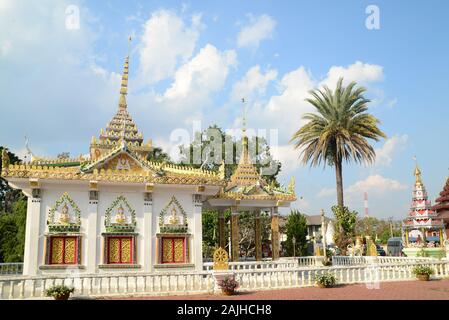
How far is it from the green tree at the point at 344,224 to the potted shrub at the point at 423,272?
31.0ft

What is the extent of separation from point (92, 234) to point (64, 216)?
5.25 ft

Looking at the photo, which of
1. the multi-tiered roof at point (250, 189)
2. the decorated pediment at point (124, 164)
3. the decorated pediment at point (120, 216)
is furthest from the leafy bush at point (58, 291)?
the multi-tiered roof at point (250, 189)

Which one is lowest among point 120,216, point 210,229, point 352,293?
point 352,293

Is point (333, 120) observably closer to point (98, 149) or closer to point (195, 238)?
point (195, 238)

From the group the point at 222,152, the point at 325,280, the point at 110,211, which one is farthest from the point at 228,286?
the point at 222,152

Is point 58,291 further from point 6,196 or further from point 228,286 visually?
point 6,196

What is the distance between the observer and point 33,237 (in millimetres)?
19047

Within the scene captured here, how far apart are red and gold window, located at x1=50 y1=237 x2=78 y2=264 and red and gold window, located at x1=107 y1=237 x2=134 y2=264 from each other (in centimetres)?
160

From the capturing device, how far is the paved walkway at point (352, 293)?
15117mm

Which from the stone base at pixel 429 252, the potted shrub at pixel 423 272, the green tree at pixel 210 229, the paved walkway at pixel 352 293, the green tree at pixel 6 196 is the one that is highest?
the green tree at pixel 6 196

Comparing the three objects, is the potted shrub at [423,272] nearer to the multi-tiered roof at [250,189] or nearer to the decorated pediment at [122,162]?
the multi-tiered roof at [250,189]

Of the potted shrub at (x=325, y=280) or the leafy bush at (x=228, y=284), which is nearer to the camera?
the leafy bush at (x=228, y=284)

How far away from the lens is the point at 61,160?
20875 mm
